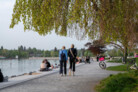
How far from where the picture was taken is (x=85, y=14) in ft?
27.0

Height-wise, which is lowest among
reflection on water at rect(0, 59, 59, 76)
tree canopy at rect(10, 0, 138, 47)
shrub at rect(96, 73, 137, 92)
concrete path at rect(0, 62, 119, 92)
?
reflection on water at rect(0, 59, 59, 76)

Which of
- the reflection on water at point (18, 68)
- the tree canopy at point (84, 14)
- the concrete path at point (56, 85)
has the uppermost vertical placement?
the tree canopy at point (84, 14)

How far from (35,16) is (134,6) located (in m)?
4.36

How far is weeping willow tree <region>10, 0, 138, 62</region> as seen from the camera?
8.36m

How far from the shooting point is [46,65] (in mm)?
16594

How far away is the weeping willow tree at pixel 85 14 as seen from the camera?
8.36m

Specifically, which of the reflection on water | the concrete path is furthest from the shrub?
the reflection on water

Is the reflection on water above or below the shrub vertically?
below

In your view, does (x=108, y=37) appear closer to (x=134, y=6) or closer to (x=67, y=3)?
(x=134, y=6)

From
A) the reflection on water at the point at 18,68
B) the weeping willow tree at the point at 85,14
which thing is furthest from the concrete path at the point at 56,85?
the reflection on water at the point at 18,68

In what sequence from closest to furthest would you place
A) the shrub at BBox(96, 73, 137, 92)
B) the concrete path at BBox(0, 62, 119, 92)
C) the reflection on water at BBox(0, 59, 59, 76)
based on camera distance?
1. the shrub at BBox(96, 73, 137, 92)
2. the concrete path at BBox(0, 62, 119, 92)
3. the reflection on water at BBox(0, 59, 59, 76)

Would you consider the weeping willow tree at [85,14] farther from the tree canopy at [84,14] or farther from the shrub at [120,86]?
the shrub at [120,86]

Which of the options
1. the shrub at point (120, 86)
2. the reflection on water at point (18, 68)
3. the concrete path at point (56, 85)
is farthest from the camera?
the reflection on water at point (18, 68)

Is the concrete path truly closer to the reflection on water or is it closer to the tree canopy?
the tree canopy
